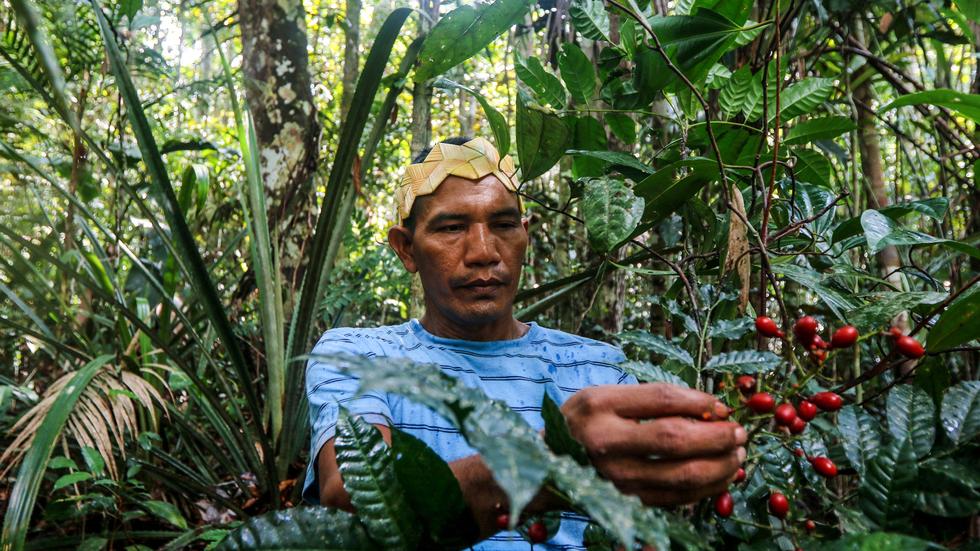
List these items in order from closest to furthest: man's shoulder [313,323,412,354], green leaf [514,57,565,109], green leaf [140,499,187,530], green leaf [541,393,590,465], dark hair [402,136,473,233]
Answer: green leaf [541,393,590,465], green leaf [514,57,565,109], man's shoulder [313,323,412,354], dark hair [402,136,473,233], green leaf [140,499,187,530]

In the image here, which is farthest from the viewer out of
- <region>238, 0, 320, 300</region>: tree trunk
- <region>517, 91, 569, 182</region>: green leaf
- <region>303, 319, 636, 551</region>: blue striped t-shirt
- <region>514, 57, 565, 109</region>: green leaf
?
<region>238, 0, 320, 300</region>: tree trunk

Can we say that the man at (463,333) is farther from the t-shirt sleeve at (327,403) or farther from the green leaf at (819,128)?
the green leaf at (819,128)

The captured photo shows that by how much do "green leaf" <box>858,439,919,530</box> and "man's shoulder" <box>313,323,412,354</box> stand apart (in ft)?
2.83

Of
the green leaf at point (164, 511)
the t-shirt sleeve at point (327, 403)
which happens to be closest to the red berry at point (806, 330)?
the t-shirt sleeve at point (327, 403)

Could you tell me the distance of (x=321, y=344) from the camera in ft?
4.12

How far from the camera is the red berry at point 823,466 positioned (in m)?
0.49

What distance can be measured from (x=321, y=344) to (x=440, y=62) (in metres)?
0.66

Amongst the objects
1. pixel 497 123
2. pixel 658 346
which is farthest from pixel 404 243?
pixel 658 346

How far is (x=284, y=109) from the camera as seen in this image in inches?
100

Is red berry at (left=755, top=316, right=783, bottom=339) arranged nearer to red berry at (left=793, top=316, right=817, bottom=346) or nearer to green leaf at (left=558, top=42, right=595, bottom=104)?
red berry at (left=793, top=316, right=817, bottom=346)

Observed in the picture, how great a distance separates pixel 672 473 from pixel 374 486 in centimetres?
21

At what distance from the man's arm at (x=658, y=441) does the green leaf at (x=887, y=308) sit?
0.22 meters

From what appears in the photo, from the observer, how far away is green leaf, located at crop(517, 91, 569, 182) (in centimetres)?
80

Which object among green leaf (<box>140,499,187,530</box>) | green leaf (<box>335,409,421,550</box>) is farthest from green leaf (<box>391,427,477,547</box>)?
green leaf (<box>140,499,187,530</box>)
